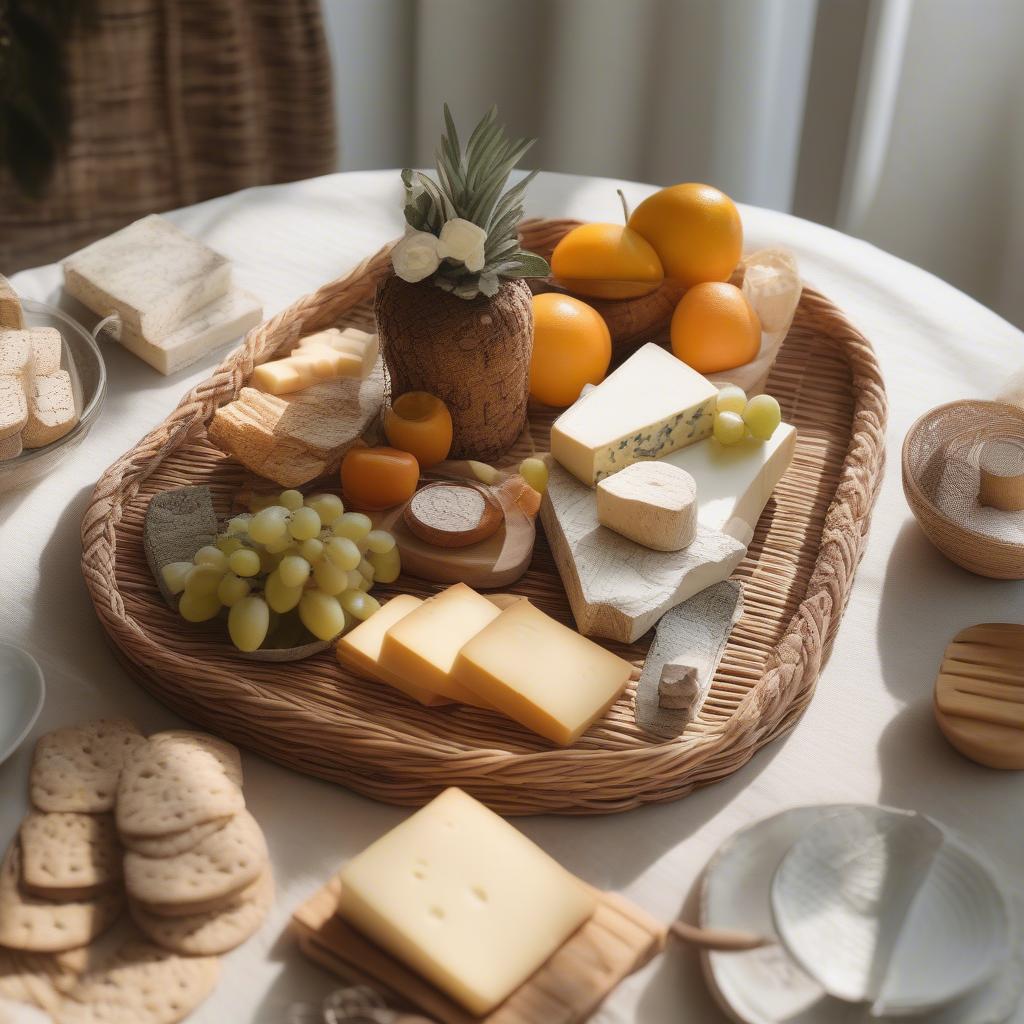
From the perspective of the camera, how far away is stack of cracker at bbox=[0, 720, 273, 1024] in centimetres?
77

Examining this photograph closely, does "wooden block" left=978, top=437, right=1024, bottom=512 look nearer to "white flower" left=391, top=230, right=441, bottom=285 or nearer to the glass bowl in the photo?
"white flower" left=391, top=230, right=441, bottom=285

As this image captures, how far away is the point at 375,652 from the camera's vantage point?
1.00 metres

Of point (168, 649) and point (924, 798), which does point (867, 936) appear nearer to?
point (924, 798)

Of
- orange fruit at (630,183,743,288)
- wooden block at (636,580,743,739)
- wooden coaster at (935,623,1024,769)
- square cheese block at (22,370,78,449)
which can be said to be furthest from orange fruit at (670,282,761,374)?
square cheese block at (22,370,78,449)

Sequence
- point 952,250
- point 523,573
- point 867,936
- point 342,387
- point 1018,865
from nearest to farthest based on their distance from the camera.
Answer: point 867,936 < point 1018,865 < point 523,573 < point 342,387 < point 952,250

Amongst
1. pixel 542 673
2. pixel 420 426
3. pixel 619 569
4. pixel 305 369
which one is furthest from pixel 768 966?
pixel 305 369

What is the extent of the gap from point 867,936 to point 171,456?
816 mm

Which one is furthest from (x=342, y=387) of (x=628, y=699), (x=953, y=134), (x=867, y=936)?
(x=953, y=134)

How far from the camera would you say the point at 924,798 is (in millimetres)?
942

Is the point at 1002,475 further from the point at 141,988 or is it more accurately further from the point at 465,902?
the point at 141,988

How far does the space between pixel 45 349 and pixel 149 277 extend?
0.18 metres

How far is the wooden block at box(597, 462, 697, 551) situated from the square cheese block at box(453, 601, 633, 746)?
0.14 m

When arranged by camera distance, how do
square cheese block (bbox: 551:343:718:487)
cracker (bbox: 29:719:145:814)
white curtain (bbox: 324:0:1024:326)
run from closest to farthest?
cracker (bbox: 29:719:145:814), square cheese block (bbox: 551:343:718:487), white curtain (bbox: 324:0:1024:326)

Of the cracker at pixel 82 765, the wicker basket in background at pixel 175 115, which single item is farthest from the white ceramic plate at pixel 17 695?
the wicker basket in background at pixel 175 115
